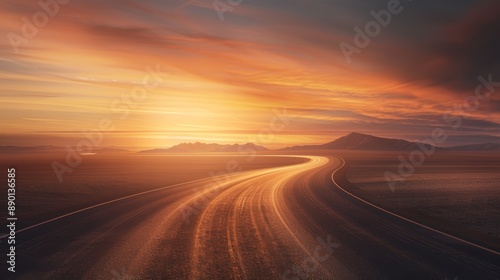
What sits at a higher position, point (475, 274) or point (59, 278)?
point (59, 278)

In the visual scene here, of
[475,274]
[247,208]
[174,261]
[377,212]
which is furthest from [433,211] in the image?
[174,261]

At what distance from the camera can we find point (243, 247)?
33.7 feet

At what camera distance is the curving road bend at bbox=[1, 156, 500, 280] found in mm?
8273

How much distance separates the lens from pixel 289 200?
66.6 feet

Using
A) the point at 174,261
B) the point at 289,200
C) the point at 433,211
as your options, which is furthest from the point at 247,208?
the point at 433,211

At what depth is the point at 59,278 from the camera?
25.3 ft

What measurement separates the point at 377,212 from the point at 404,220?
1.89 m

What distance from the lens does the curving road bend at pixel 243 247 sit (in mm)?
8273

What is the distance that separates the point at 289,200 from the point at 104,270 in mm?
13119

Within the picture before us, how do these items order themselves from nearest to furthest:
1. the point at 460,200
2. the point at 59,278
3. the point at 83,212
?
the point at 59,278 → the point at 83,212 → the point at 460,200

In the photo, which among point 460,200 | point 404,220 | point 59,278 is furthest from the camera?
point 460,200

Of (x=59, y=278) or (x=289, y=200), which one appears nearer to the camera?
(x=59, y=278)

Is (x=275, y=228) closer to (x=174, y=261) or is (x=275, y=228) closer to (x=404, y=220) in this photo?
(x=174, y=261)

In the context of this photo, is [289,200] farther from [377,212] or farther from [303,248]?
[303,248]
